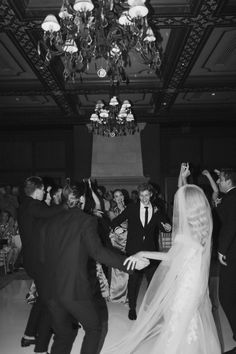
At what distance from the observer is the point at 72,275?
234cm

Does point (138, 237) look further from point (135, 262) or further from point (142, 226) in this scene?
point (135, 262)

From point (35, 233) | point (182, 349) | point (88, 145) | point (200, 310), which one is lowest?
point (182, 349)

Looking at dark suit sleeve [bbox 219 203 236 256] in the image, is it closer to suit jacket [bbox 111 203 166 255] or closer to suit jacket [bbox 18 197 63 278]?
suit jacket [bbox 111 203 166 255]

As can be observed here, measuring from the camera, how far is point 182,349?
2352 millimetres

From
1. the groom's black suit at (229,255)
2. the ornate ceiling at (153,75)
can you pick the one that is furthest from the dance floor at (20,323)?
the ornate ceiling at (153,75)

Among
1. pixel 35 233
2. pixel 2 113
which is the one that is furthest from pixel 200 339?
pixel 2 113

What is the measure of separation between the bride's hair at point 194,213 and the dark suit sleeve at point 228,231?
821 mm

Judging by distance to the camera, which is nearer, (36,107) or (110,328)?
(110,328)

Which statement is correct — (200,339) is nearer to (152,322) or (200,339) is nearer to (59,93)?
(152,322)

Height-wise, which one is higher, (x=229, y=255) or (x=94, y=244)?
(x=94, y=244)

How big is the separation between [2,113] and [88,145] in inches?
116

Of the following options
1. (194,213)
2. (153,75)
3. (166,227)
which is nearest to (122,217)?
(166,227)

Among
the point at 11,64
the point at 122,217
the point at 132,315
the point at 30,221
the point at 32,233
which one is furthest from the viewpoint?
the point at 11,64

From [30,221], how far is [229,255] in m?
1.87
